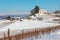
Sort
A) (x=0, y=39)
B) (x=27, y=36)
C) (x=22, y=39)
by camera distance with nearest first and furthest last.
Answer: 1. (x=0, y=39)
2. (x=22, y=39)
3. (x=27, y=36)

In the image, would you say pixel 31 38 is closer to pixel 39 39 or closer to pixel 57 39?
pixel 39 39

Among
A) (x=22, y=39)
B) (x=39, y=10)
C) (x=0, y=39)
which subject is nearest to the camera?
(x=0, y=39)

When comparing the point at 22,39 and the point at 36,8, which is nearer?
the point at 22,39

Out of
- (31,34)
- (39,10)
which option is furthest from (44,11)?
(31,34)

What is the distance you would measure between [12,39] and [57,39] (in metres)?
3.51

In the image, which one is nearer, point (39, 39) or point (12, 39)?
point (12, 39)

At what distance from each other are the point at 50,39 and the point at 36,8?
57.0 metres

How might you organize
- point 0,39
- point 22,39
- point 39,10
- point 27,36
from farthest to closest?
point 39,10, point 27,36, point 22,39, point 0,39

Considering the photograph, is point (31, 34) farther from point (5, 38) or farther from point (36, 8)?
point (36, 8)

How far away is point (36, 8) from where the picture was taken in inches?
2931

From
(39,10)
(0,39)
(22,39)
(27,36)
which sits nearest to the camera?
(0,39)

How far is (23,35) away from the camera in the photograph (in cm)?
1805

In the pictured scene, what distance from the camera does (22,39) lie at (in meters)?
16.8

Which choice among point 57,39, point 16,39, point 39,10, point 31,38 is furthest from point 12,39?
point 39,10
